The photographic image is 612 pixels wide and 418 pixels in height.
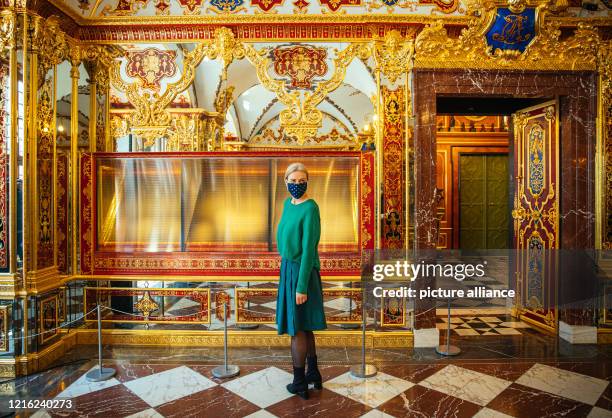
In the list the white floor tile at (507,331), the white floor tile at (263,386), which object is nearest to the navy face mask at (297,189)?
the white floor tile at (263,386)

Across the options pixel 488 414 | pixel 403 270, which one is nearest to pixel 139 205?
pixel 403 270

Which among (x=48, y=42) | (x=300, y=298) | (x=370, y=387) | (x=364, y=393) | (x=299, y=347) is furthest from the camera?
(x=48, y=42)

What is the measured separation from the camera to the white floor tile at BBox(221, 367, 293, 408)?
10.9 ft

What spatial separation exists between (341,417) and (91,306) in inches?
126

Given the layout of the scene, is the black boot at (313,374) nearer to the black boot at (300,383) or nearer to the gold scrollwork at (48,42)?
the black boot at (300,383)

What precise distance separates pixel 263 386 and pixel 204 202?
84.9 inches

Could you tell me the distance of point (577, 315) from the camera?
15.5 ft

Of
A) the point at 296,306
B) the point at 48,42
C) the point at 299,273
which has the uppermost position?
the point at 48,42

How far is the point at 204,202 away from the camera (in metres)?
4.78

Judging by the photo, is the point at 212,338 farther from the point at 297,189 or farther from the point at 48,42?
the point at 48,42

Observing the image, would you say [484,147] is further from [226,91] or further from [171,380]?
[171,380]

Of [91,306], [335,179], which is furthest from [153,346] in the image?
[335,179]

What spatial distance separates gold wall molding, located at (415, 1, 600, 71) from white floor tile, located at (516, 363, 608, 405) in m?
3.10

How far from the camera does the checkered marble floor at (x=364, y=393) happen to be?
10.2 ft
